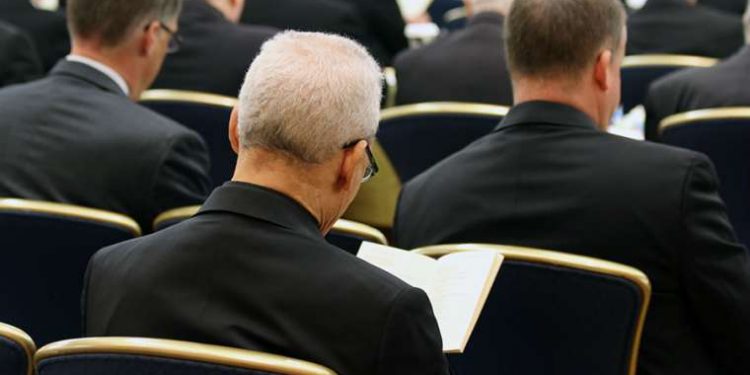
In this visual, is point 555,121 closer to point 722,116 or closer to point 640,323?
point 640,323

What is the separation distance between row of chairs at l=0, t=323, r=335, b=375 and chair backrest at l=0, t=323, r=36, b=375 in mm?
102

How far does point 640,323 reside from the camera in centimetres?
282

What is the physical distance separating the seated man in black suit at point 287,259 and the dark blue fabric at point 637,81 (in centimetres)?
349

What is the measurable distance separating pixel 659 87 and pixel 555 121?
1.75 metres

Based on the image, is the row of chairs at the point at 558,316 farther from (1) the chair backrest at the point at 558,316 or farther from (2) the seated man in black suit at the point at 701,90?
(2) the seated man in black suit at the point at 701,90

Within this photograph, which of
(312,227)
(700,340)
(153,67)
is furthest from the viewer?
(153,67)

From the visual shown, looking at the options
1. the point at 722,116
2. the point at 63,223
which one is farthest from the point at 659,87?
the point at 63,223

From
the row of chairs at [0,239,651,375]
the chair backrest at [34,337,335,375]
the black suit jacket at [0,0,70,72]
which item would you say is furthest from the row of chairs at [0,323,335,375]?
the black suit jacket at [0,0,70,72]

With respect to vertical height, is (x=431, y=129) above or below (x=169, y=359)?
below

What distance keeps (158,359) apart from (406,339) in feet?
1.27

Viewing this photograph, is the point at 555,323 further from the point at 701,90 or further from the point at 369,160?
the point at 701,90

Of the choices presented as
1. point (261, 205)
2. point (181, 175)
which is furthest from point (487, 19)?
point (261, 205)

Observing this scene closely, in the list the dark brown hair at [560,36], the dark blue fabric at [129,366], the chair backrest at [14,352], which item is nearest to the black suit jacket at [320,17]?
the dark brown hair at [560,36]

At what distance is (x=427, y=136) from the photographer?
4637 mm
